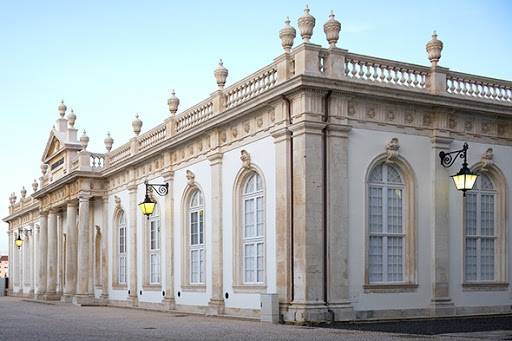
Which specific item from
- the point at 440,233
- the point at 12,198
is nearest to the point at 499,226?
the point at 440,233

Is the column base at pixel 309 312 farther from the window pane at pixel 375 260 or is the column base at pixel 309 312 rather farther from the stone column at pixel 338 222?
the window pane at pixel 375 260

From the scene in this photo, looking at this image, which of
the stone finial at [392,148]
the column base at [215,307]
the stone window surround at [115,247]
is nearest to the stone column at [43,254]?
the stone window surround at [115,247]

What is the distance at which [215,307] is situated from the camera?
23.3m

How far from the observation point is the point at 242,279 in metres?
22.2

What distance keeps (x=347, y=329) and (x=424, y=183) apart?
18.6 ft

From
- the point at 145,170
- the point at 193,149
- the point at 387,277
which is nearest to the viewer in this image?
the point at 387,277

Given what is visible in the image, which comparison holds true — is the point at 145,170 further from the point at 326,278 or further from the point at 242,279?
the point at 326,278

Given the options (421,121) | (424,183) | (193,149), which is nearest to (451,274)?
(424,183)

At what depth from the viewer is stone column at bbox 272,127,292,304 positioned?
Result: 1930 centimetres

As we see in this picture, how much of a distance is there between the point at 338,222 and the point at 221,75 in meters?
6.77

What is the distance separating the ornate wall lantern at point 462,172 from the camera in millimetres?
18484

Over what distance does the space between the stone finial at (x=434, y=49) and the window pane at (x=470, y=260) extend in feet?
16.0

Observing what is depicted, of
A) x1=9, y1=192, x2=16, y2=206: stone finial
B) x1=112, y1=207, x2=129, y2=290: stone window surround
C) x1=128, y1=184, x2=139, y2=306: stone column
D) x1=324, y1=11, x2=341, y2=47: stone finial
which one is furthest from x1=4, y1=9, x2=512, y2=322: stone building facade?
x1=9, y1=192, x2=16, y2=206: stone finial

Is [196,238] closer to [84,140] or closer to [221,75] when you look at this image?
[221,75]
